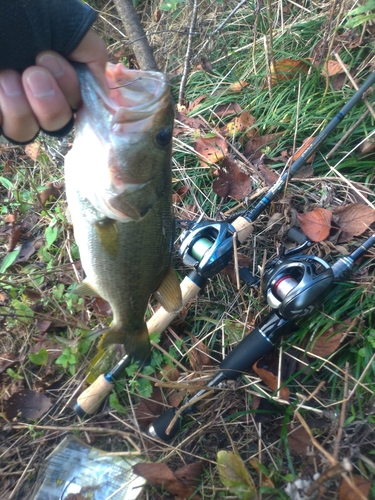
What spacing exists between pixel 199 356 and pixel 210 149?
1798 millimetres

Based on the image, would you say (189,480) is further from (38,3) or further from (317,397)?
(38,3)

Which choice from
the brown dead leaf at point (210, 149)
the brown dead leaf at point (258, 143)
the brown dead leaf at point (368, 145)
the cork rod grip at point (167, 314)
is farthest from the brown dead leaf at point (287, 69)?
the cork rod grip at point (167, 314)

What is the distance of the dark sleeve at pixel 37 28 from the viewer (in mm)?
1362

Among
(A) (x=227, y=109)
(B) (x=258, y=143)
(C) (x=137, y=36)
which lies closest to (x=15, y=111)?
(B) (x=258, y=143)

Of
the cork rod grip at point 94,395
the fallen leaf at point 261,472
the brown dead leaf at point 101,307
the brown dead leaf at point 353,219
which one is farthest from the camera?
the brown dead leaf at point 101,307

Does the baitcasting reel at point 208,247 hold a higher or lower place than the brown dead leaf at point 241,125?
higher

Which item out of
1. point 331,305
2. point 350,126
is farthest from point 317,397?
point 350,126

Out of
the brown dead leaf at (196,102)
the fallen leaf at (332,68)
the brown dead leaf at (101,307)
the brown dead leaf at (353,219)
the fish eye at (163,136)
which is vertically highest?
the fish eye at (163,136)

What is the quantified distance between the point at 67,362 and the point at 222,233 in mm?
1377

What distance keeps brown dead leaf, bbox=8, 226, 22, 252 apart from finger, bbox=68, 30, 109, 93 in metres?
2.28

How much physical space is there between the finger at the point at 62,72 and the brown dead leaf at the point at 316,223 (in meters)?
1.83

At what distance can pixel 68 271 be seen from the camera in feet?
10.4

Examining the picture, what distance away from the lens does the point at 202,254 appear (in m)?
→ 2.40

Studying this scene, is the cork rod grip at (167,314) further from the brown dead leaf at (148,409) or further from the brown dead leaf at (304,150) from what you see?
the brown dead leaf at (304,150)
